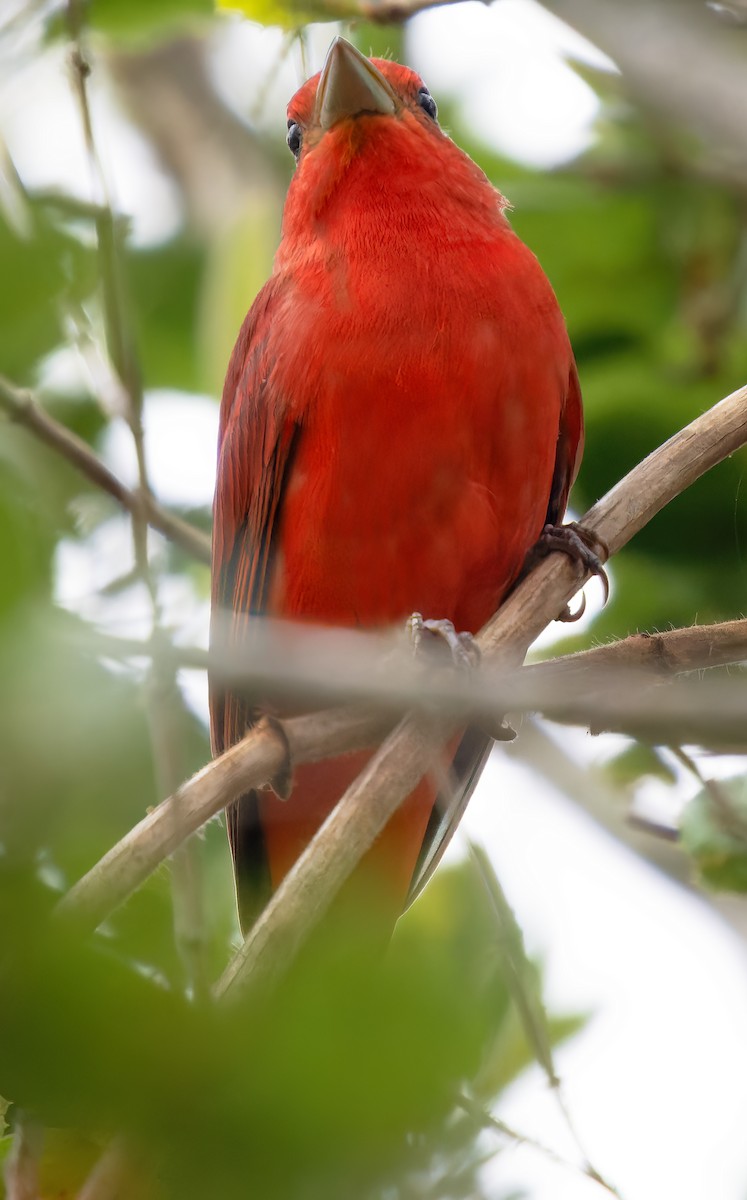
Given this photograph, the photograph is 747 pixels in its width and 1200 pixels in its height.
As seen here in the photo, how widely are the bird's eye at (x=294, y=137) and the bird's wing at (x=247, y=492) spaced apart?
58 centimetres

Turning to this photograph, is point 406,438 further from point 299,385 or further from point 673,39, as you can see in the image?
point 673,39

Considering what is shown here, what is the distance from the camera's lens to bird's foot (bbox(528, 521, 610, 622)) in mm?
2570

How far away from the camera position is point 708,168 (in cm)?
307

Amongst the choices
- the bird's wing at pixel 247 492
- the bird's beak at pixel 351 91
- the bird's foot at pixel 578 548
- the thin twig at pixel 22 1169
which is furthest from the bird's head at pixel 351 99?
the thin twig at pixel 22 1169

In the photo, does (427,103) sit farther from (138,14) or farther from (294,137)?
(138,14)

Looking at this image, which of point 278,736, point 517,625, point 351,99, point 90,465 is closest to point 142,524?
point 278,736

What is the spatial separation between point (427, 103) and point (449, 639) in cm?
171

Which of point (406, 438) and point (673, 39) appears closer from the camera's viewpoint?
point (673, 39)

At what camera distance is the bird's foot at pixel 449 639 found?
2.36 m

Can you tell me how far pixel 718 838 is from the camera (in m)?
2.55

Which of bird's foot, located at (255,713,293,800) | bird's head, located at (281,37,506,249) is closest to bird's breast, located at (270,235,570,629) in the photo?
bird's head, located at (281,37,506,249)

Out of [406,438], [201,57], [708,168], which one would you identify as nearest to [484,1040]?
[406,438]

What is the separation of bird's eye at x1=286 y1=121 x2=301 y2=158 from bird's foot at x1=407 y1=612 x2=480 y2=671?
1526 mm

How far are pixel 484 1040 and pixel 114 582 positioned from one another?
1.90m
